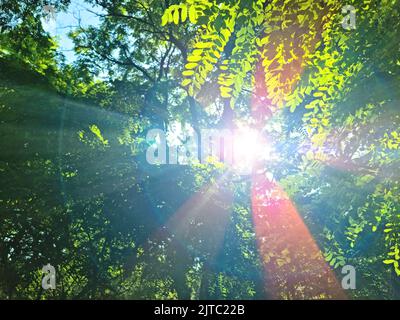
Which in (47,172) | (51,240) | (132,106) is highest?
(132,106)

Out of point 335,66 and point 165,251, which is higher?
point 335,66

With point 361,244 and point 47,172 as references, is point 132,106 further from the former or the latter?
point 361,244

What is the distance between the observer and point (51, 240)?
1270cm

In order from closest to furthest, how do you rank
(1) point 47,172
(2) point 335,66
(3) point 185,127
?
1. (2) point 335,66
2. (1) point 47,172
3. (3) point 185,127

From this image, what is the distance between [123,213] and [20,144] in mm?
4670

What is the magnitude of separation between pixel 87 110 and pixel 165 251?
23.5ft
